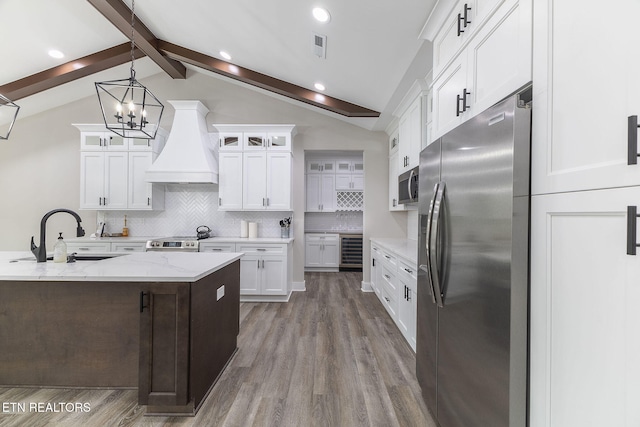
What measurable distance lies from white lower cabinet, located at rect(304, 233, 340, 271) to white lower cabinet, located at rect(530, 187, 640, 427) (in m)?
5.46

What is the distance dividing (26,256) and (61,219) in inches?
127

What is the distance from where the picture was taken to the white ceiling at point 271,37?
2.46 meters

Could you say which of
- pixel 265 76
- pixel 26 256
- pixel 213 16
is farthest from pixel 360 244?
pixel 26 256

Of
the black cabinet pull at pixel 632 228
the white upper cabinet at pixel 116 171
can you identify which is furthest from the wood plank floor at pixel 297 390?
the white upper cabinet at pixel 116 171

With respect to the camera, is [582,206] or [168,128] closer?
[582,206]

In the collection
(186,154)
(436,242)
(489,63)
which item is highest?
(186,154)

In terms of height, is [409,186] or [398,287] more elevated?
[409,186]

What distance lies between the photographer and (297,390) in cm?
211

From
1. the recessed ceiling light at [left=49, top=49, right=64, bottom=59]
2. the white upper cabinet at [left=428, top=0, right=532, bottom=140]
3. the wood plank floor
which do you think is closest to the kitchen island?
the wood plank floor

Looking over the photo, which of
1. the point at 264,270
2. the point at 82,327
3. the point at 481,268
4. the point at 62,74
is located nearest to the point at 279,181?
the point at 264,270

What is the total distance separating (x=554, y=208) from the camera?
987 mm

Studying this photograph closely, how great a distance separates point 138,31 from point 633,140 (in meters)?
4.74

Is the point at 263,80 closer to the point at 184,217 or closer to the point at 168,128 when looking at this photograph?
the point at 168,128

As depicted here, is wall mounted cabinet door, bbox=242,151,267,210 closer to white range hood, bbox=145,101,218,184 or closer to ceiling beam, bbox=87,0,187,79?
white range hood, bbox=145,101,218,184
